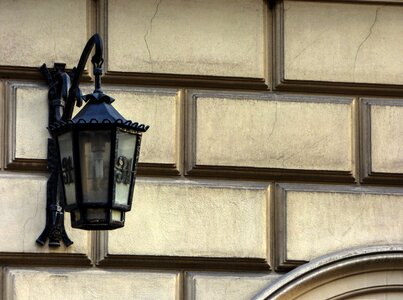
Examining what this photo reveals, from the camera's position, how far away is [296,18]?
798 centimetres

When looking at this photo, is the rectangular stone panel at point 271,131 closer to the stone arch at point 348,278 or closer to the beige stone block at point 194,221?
the beige stone block at point 194,221

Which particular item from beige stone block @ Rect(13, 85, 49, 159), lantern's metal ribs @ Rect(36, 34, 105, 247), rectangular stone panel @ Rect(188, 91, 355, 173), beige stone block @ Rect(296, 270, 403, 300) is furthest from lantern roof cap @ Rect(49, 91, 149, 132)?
beige stone block @ Rect(296, 270, 403, 300)

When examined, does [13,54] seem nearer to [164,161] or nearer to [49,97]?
[49,97]

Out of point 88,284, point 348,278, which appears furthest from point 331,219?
point 88,284

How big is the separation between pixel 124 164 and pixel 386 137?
5.85 ft

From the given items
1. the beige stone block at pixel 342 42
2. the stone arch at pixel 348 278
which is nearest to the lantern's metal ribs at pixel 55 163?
the stone arch at pixel 348 278

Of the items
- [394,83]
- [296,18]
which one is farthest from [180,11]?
[394,83]

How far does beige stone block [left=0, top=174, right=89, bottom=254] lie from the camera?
7539 mm

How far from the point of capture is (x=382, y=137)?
7.98m

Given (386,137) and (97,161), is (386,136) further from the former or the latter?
(97,161)

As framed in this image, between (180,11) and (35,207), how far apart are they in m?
1.22

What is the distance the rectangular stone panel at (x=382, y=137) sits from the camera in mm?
7945

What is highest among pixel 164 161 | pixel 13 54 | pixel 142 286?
pixel 13 54

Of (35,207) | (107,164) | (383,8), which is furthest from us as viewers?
(383,8)
